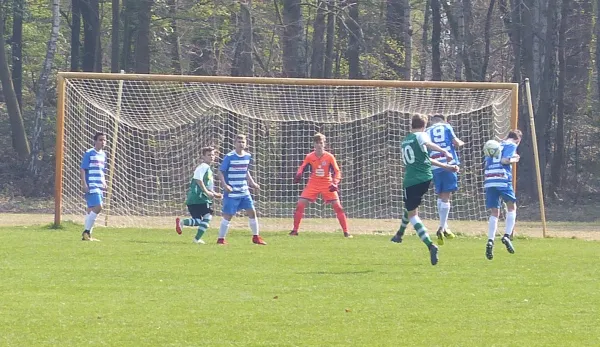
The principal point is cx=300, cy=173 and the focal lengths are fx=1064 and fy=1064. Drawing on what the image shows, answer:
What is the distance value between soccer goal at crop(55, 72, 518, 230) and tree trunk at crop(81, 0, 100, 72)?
14.6 m

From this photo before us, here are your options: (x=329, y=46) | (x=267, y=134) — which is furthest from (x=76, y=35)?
(x=267, y=134)

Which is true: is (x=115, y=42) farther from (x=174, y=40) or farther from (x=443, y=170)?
(x=443, y=170)

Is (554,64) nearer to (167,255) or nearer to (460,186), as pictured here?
(460,186)

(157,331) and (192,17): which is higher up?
(192,17)

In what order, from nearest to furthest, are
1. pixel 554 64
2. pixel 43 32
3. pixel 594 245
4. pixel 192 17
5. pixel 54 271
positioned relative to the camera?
pixel 54 271, pixel 594 245, pixel 554 64, pixel 192 17, pixel 43 32

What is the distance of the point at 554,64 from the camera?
34.4 m

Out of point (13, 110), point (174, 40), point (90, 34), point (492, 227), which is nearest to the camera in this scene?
point (492, 227)

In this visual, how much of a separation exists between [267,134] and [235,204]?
579 cm

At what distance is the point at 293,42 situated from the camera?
34000 mm

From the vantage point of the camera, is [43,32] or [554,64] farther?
[43,32]

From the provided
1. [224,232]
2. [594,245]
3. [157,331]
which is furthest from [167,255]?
[594,245]

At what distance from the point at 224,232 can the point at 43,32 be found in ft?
102

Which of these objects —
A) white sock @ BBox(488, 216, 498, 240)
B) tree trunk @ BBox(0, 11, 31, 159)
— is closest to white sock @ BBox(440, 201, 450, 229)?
white sock @ BBox(488, 216, 498, 240)

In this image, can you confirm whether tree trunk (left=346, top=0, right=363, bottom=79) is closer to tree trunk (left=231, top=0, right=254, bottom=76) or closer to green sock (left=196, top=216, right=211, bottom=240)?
tree trunk (left=231, top=0, right=254, bottom=76)
